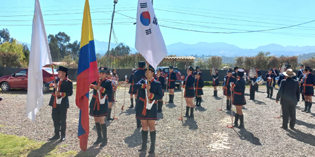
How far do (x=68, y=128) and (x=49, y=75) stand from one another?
Answer: 376 inches

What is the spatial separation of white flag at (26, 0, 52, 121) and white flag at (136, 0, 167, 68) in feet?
7.80

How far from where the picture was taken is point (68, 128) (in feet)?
23.9

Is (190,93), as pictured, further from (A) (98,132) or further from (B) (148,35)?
(B) (148,35)

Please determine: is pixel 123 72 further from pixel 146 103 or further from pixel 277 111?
pixel 146 103

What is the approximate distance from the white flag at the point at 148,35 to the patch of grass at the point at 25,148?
309 centimetres

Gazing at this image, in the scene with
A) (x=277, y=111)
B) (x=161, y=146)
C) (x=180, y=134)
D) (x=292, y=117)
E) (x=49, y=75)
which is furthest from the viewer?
(x=49, y=75)

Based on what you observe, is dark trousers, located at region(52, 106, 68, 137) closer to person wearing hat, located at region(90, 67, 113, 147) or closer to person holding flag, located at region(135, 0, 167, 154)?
person wearing hat, located at region(90, 67, 113, 147)

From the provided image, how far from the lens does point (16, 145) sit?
5660 mm

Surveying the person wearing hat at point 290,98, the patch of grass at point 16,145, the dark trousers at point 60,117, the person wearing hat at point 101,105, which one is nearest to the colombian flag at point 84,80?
the person wearing hat at point 101,105

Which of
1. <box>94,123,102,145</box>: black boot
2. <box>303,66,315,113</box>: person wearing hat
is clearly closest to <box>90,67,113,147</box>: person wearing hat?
<box>94,123,102,145</box>: black boot

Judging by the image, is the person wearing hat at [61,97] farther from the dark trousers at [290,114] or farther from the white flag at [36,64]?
the dark trousers at [290,114]

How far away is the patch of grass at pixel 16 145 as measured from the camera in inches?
206

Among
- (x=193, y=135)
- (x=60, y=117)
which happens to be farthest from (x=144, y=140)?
(x=60, y=117)

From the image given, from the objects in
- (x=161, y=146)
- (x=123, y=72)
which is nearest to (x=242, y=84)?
(x=161, y=146)
